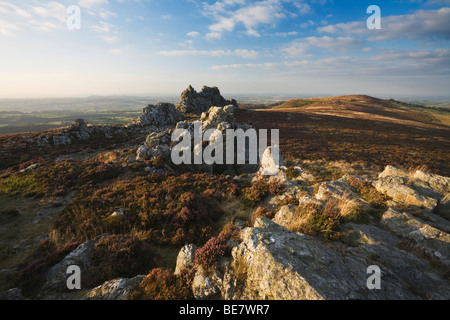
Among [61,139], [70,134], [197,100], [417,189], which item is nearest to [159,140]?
[61,139]

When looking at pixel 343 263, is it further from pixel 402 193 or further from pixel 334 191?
pixel 402 193

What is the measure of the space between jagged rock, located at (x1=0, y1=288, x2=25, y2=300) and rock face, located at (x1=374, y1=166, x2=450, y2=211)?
17682mm

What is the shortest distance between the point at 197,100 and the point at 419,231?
256 ft

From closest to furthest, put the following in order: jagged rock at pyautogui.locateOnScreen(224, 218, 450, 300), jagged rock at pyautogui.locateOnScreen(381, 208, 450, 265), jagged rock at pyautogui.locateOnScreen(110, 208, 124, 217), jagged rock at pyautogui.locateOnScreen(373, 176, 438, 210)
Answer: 1. jagged rock at pyautogui.locateOnScreen(224, 218, 450, 300)
2. jagged rock at pyautogui.locateOnScreen(381, 208, 450, 265)
3. jagged rock at pyautogui.locateOnScreen(373, 176, 438, 210)
4. jagged rock at pyautogui.locateOnScreen(110, 208, 124, 217)

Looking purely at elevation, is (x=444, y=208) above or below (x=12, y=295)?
above

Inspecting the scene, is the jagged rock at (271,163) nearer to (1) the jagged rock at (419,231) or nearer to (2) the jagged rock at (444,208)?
(1) the jagged rock at (419,231)

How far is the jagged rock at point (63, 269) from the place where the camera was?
23.8 feet

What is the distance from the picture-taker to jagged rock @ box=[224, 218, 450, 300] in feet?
16.9

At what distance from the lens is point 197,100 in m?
77.9

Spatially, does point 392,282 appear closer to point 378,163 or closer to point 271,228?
point 271,228

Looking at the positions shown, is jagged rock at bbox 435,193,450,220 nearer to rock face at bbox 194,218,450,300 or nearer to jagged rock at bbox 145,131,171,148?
rock face at bbox 194,218,450,300

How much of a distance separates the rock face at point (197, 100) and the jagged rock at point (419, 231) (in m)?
72.9

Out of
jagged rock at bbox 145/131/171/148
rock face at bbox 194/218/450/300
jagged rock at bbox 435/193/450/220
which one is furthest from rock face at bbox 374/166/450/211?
jagged rock at bbox 145/131/171/148

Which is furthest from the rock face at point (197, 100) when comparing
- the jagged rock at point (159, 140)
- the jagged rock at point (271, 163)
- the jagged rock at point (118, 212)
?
the jagged rock at point (118, 212)
